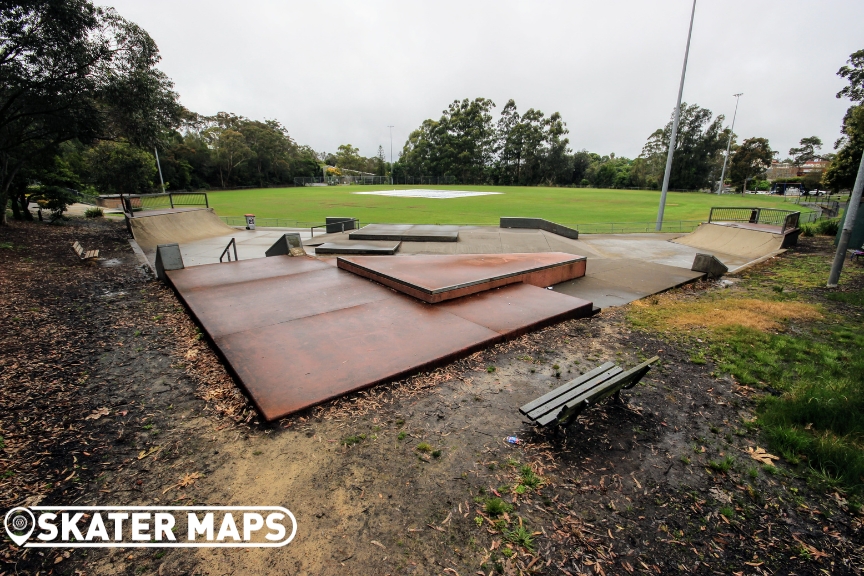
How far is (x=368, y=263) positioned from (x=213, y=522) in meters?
6.76

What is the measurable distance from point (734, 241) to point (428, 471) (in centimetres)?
1930

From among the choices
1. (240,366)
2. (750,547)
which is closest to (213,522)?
(240,366)

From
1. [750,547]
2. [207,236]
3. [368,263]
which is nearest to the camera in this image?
[750,547]

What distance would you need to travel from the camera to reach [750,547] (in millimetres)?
2475

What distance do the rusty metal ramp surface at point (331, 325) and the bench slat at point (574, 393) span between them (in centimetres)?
159

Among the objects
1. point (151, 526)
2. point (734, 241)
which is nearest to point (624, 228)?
point (734, 241)

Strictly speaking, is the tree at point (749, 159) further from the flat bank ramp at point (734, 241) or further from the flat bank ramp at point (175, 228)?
the flat bank ramp at point (175, 228)

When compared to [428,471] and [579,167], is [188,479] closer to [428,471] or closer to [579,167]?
[428,471]

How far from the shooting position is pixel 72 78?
1294 cm

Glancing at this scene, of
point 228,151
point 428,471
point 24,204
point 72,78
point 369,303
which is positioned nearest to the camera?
point 428,471

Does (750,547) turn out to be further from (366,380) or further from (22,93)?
(22,93)

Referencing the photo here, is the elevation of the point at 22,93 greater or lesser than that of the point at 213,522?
greater

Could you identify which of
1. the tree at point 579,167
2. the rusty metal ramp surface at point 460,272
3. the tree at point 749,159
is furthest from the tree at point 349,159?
the rusty metal ramp surface at point 460,272

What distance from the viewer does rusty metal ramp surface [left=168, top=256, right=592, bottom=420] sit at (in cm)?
423
